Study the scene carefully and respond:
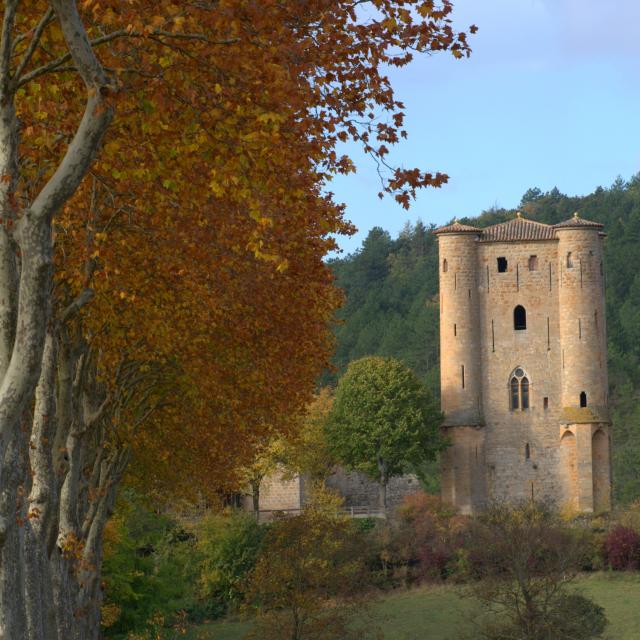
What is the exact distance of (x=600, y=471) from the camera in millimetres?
74000

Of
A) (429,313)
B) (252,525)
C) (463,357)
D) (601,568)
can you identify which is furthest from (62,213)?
(429,313)

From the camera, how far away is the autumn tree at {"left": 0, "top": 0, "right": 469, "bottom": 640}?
11.6 m

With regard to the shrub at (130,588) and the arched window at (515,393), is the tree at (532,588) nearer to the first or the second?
the shrub at (130,588)

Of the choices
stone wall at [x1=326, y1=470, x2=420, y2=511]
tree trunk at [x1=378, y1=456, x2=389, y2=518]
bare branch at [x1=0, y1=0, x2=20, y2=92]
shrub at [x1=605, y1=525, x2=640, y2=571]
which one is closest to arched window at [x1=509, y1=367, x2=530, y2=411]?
tree trunk at [x1=378, y1=456, x2=389, y2=518]

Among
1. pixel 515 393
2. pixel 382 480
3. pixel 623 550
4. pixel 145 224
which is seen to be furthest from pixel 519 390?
pixel 145 224

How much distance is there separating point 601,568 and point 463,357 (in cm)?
1915

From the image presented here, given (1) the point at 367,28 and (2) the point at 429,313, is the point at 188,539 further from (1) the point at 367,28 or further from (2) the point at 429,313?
(2) the point at 429,313

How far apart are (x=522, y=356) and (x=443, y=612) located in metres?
26.0

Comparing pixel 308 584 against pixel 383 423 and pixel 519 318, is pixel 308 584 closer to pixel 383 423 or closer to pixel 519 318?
pixel 383 423

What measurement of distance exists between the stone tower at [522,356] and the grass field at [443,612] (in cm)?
1772

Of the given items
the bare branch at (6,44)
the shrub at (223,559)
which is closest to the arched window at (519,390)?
the shrub at (223,559)

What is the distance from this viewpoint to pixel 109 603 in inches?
1351

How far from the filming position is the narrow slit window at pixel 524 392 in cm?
7625

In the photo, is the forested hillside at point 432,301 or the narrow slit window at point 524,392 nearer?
the narrow slit window at point 524,392
